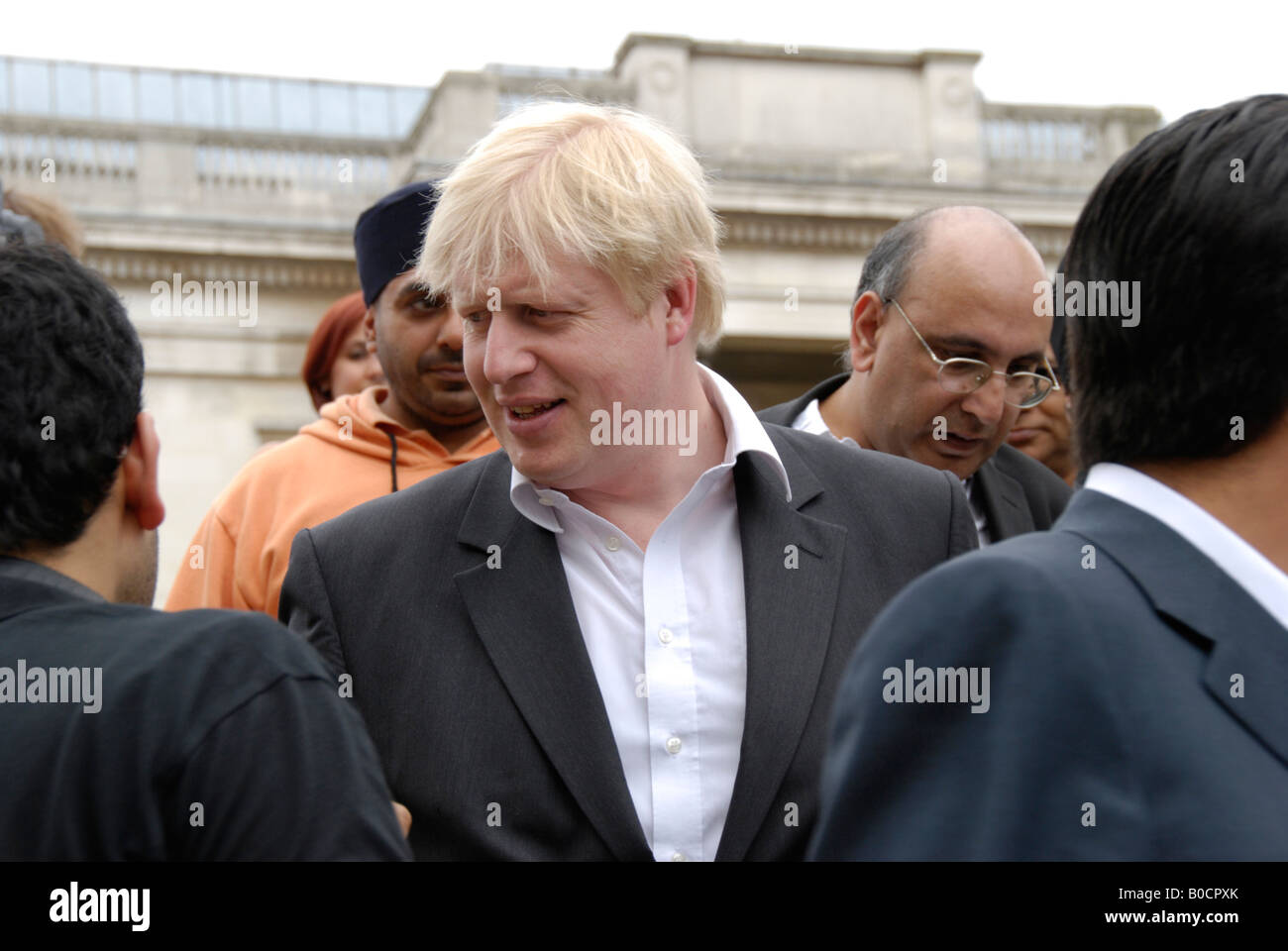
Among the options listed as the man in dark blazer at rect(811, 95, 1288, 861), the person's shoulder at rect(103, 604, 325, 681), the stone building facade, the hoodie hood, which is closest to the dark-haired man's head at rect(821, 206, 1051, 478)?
the hoodie hood

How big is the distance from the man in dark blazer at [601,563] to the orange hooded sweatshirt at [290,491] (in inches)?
42.6

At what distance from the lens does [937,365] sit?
396cm

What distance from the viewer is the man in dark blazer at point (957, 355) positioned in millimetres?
3941

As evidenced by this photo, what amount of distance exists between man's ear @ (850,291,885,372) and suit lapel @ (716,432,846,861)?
1.16m

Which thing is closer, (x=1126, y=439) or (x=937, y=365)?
(x=1126, y=439)

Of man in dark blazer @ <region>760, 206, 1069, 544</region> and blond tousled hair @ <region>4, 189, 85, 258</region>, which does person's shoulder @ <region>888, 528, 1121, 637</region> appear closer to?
man in dark blazer @ <region>760, 206, 1069, 544</region>

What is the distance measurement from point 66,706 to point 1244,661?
52.3 inches

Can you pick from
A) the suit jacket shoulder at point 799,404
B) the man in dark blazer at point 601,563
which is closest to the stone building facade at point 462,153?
the suit jacket shoulder at point 799,404

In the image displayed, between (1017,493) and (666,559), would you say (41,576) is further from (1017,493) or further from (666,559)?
(1017,493)

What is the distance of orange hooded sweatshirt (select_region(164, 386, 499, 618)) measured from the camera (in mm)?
3975

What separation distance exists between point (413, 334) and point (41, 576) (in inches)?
94.5
